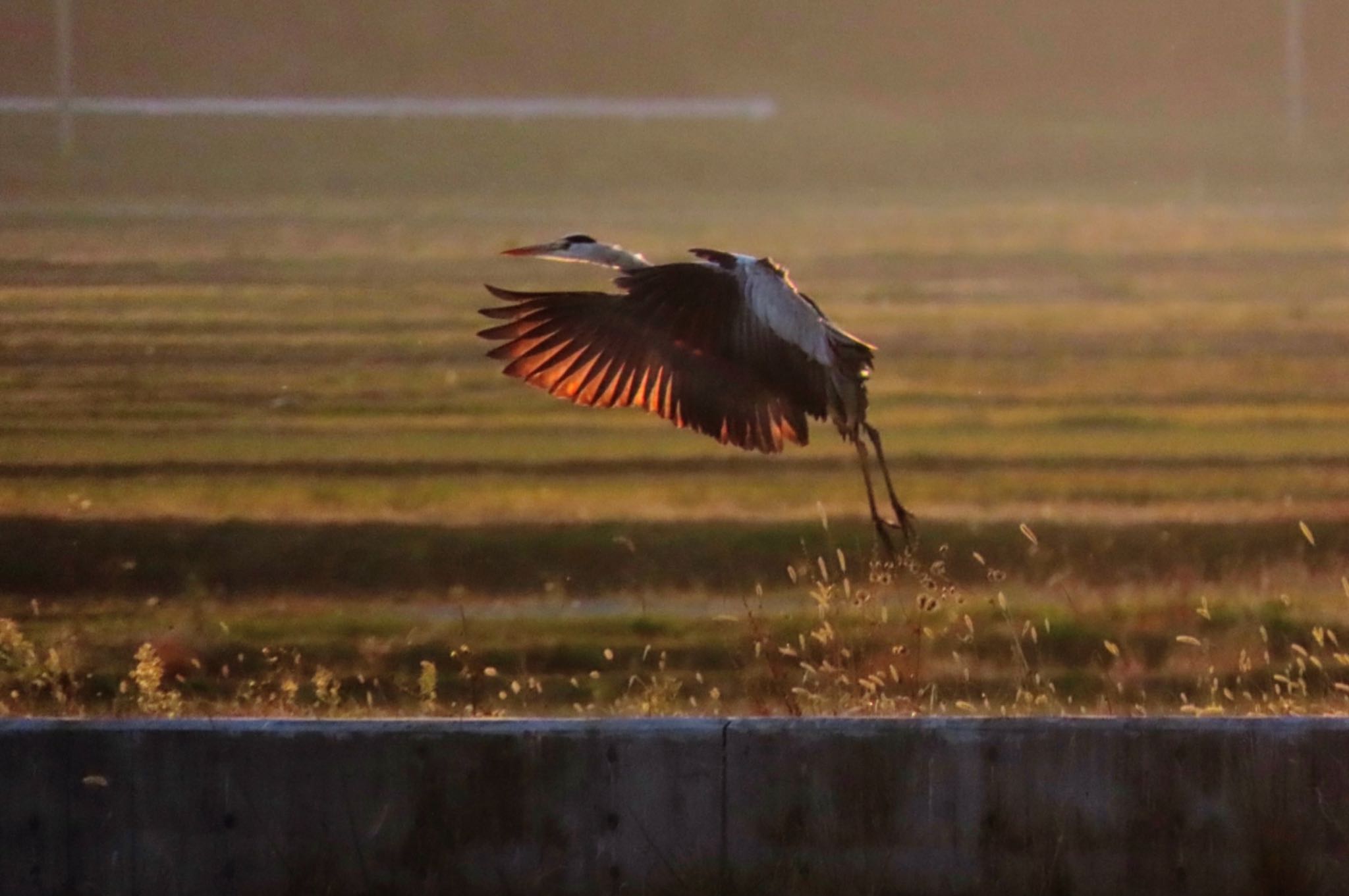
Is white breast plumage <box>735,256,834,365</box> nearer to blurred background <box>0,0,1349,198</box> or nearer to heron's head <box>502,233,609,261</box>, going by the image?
heron's head <box>502,233,609,261</box>

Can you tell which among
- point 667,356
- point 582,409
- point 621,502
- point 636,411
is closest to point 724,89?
point 636,411

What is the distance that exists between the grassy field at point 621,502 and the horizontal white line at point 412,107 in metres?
12.0

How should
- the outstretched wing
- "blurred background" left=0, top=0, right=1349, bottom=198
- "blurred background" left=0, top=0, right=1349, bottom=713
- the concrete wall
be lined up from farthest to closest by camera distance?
"blurred background" left=0, top=0, right=1349, bottom=198, "blurred background" left=0, top=0, right=1349, bottom=713, the outstretched wing, the concrete wall

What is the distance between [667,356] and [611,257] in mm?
365

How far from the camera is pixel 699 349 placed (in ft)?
25.2

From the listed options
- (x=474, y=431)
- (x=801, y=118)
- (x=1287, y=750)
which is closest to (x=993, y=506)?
(x=474, y=431)

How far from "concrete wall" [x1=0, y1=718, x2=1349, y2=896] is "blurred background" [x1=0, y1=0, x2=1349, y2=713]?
828 mm

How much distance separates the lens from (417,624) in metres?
10.1

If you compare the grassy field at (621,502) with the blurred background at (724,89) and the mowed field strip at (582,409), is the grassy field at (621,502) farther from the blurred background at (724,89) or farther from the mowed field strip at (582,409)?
the blurred background at (724,89)

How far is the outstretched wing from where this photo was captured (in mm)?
7590

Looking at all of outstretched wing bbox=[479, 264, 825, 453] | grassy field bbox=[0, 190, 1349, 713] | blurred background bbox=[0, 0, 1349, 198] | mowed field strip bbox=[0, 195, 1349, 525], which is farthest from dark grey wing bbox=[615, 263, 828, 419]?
blurred background bbox=[0, 0, 1349, 198]

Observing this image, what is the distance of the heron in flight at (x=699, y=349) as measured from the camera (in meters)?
7.50

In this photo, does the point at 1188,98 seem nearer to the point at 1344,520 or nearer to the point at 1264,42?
the point at 1264,42

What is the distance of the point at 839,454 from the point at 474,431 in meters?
2.34
